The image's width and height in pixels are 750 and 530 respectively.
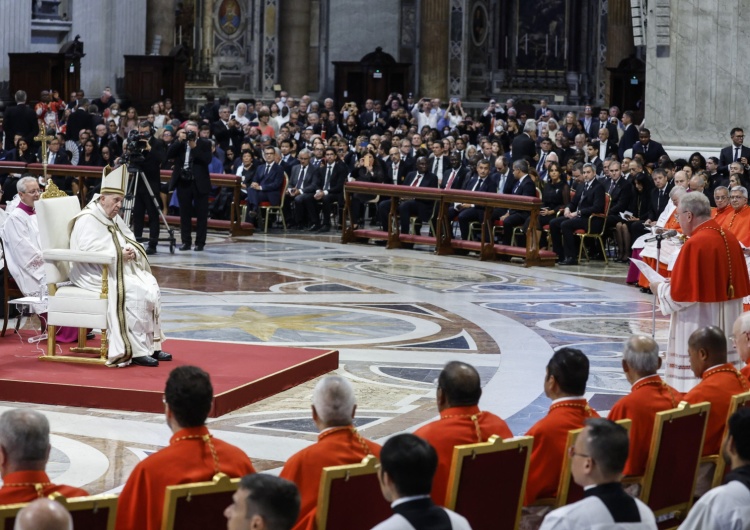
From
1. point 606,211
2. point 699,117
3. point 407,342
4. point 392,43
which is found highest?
point 392,43

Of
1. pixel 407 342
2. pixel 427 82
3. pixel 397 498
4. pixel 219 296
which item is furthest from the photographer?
pixel 427 82

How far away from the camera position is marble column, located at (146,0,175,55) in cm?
3088

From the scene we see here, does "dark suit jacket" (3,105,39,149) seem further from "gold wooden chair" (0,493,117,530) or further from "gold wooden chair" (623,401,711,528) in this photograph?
"gold wooden chair" (0,493,117,530)

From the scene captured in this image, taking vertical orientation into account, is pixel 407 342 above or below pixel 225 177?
below

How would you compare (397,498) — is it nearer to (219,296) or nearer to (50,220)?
(50,220)

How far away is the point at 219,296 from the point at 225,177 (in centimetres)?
568

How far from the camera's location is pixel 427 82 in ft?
108

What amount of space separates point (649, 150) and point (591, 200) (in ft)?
5.98

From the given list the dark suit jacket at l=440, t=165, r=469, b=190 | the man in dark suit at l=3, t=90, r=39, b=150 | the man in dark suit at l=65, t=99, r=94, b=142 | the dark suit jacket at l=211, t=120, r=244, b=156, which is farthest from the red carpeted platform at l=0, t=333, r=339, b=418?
the man in dark suit at l=65, t=99, r=94, b=142

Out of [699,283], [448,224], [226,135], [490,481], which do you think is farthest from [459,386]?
Answer: [226,135]

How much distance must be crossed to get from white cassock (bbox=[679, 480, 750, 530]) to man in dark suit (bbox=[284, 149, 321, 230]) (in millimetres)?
16219

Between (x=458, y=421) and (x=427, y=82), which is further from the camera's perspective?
(x=427, y=82)

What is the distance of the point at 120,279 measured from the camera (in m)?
9.59

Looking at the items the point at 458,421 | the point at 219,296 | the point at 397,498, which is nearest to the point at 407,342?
the point at 219,296
